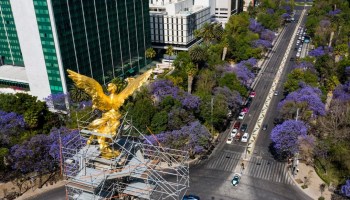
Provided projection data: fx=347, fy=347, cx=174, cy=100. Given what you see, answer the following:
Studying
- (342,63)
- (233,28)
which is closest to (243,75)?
(342,63)

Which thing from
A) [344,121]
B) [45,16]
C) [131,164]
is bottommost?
[344,121]

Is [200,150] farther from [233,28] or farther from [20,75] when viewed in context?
[233,28]

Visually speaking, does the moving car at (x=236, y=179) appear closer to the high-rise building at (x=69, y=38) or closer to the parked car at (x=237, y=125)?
the parked car at (x=237, y=125)

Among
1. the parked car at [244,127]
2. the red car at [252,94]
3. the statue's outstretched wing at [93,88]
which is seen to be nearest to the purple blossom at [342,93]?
the red car at [252,94]

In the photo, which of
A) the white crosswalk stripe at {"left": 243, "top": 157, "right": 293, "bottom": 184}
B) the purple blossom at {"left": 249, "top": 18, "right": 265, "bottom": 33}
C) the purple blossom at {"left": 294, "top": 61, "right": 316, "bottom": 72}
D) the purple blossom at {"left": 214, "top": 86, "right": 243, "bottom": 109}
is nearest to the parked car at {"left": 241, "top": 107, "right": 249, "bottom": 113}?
the purple blossom at {"left": 214, "top": 86, "right": 243, "bottom": 109}

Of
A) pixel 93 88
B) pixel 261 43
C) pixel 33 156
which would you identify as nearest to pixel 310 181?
pixel 93 88

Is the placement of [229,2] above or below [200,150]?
above

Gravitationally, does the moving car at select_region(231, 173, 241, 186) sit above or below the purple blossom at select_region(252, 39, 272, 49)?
below

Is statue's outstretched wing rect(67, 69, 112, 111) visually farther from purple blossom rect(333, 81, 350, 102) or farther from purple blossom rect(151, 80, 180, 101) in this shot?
purple blossom rect(333, 81, 350, 102)
